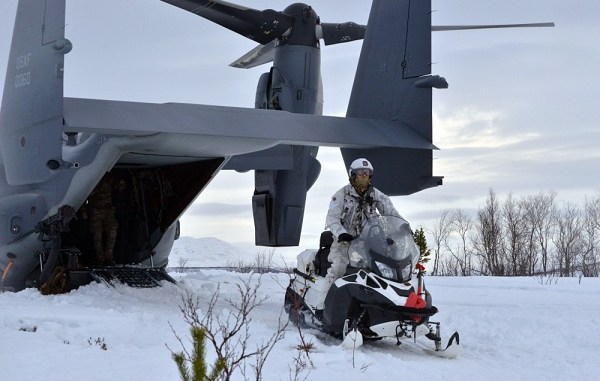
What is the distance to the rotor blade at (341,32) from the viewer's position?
54.3 ft

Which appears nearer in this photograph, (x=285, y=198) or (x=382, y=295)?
(x=382, y=295)

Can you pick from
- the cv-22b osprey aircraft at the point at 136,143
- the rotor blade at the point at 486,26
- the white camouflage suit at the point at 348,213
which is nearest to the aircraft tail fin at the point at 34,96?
the cv-22b osprey aircraft at the point at 136,143

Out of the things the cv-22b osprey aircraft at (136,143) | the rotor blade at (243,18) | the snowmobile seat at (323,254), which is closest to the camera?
the snowmobile seat at (323,254)

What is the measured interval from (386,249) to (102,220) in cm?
658

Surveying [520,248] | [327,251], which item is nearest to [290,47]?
[327,251]

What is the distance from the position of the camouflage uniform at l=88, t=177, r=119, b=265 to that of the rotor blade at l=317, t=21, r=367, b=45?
243 inches

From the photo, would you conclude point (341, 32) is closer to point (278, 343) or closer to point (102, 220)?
point (102, 220)

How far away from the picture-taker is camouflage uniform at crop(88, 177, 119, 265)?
42.0 feet

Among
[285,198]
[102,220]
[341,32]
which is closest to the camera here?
[102,220]

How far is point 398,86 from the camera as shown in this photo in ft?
41.3

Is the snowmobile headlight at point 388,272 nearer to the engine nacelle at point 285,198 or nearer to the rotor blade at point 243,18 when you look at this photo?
the engine nacelle at point 285,198

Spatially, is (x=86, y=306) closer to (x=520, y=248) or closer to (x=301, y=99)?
(x=301, y=99)

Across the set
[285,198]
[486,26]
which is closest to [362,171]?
[285,198]

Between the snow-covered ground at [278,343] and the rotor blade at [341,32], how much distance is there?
683 cm
